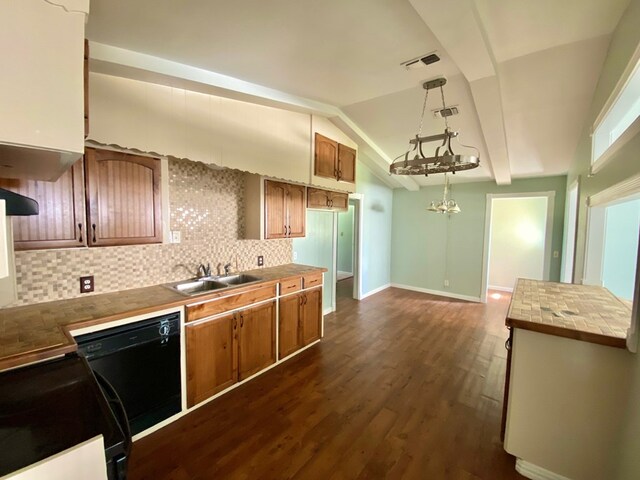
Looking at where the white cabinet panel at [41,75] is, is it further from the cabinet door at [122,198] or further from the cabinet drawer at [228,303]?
the cabinet drawer at [228,303]

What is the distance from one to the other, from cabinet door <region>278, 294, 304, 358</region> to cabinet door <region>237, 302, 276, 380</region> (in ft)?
0.35

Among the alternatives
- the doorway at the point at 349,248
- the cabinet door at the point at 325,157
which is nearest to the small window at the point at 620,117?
the cabinet door at the point at 325,157

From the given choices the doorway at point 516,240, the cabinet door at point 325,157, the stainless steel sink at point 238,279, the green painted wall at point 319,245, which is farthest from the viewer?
the doorway at point 516,240

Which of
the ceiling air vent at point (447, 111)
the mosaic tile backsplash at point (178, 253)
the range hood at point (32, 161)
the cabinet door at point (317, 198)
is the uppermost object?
the ceiling air vent at point (447, 111)

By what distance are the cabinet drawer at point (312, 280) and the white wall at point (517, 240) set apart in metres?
4.61

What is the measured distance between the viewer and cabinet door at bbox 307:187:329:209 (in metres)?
3.52

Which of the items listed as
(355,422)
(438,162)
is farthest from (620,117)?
(355,422)

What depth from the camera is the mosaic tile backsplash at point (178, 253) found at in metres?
1.88

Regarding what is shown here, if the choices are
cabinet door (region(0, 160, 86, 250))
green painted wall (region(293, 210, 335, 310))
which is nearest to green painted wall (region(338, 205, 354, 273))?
green painted wall (region(293, 210, 335, 310))

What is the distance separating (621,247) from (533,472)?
2.17 meters

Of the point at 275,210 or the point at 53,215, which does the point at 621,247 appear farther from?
the point at 53,215

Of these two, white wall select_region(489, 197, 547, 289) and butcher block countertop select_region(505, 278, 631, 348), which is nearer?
butcher block countertop select_region(505, 278, 631, 348)

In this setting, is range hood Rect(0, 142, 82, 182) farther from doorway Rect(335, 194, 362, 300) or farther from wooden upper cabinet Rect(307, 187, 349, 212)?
doorway Rect(335, 194, 362, 300)

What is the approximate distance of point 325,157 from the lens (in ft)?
11.3
